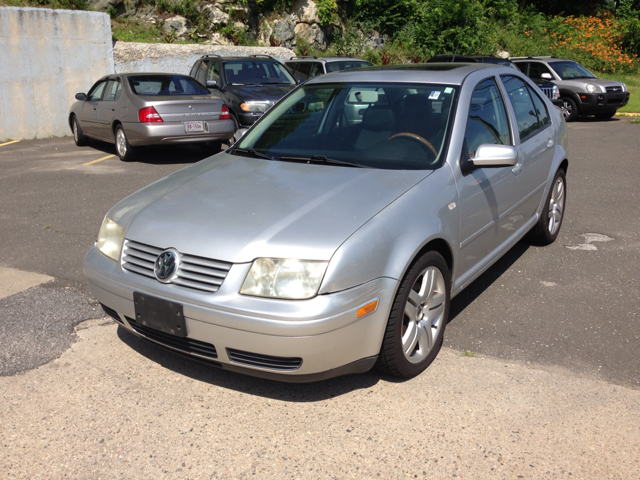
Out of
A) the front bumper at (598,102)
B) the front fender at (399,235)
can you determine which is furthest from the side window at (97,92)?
the front bumper at (598,102)

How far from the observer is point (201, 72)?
542 inches

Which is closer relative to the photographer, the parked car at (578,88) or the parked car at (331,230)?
the parked car at (331,230)

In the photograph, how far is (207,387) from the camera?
3426mm

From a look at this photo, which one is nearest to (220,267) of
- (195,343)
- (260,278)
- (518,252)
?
(260,278)

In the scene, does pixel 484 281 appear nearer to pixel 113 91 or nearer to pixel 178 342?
pixel 178 342

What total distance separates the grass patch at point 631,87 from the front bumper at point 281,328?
59.9 ft

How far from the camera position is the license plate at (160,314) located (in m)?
3.07

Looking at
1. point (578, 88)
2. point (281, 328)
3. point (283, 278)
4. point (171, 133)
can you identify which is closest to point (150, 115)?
point (171, 133)

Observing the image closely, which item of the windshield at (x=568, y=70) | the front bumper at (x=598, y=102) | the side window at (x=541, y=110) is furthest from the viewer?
the windshield at (x=568, y=70)

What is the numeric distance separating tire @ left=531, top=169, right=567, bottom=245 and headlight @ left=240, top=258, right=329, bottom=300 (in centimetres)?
327

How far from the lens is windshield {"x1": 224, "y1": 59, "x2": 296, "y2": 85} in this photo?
1259 cm

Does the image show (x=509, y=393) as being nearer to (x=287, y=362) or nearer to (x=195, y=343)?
(x=287, y=362)

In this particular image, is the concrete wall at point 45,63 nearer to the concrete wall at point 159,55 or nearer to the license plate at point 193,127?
the concrete wall at point 159,55

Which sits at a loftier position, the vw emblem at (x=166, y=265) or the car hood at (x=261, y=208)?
the car hood at (x=261, y=208)
